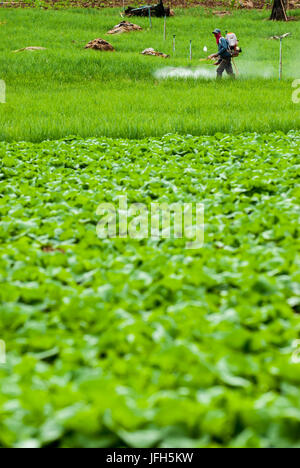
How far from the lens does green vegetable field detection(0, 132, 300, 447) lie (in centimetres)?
179

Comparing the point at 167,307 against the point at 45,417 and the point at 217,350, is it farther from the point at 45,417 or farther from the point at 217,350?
the point at 45,417

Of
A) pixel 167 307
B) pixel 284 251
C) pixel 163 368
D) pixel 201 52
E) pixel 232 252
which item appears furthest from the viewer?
pixel 201 52

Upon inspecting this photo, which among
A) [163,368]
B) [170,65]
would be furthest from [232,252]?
[170,65]

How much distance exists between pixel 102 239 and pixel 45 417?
219 cm

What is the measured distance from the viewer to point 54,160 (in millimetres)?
6809

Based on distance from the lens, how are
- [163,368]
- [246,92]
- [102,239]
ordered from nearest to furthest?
[163,368] < [102,239] < [246,92]
